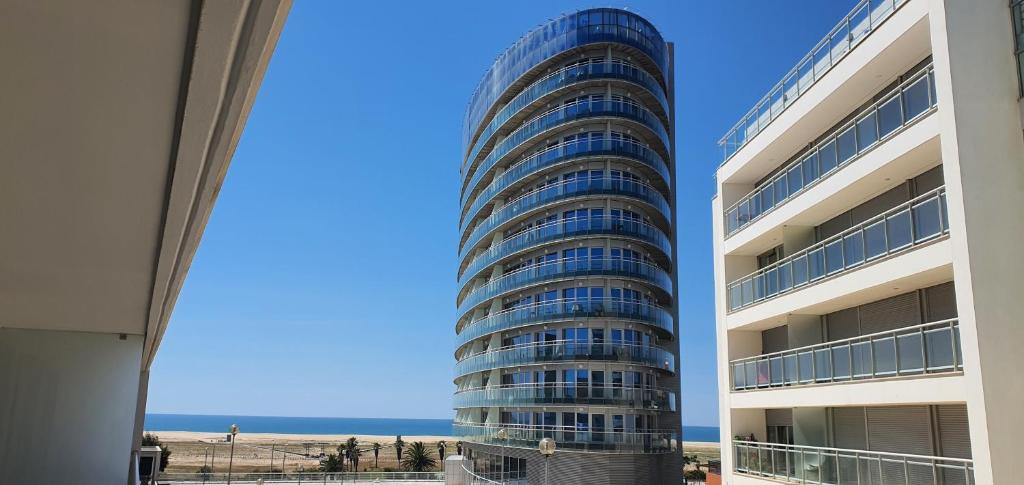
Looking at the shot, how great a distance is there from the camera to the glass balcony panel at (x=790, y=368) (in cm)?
1700

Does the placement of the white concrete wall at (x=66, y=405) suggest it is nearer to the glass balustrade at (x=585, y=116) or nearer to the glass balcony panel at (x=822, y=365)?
the glass balcony panel at (x=822, y=365)

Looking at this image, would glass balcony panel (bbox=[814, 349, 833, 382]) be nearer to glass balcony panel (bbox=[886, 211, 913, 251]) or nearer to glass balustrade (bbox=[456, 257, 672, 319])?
glass balcony panel (bbox=[886, 211, 913, 251])

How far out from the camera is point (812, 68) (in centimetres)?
1717

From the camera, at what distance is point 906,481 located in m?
13.3

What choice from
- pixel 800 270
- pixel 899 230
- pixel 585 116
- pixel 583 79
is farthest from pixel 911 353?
pixel 583 79

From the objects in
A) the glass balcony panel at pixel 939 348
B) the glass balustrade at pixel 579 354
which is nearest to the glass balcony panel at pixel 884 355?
the glass balcony panel at pixel 939 348

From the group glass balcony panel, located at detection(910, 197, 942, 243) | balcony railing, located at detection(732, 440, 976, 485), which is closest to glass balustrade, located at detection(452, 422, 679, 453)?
balcony railing, located at detection(732, 440, 976, 485)

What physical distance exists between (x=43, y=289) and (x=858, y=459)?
13.7 meters

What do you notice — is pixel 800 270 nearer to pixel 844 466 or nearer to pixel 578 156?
pixel 844 466

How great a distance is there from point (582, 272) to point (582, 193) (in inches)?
162

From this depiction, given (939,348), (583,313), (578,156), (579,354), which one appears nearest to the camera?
(939,348)

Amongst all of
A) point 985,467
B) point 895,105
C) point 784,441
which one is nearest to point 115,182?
point 985,467

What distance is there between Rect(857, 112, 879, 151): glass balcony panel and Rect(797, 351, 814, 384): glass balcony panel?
4588 mm

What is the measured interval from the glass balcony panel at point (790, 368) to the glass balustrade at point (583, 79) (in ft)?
84.3
